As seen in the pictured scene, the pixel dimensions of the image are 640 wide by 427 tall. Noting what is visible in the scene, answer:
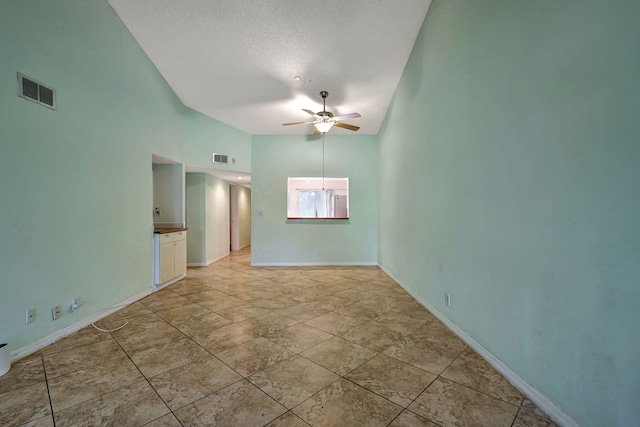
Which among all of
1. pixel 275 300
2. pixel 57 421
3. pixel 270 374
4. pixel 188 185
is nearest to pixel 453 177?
pixel 270 374

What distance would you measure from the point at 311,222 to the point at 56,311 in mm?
4298

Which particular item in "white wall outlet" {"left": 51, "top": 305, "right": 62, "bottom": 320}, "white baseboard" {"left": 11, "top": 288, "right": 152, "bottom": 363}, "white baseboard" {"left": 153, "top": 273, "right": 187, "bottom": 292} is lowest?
"white baseboard" {"left": 153, "top": 273, "right": 187, "bottom": 292}

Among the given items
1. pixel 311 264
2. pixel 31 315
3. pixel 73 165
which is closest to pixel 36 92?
pixel 73 165

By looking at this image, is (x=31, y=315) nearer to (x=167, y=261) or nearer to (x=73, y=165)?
(x=73, y=165)

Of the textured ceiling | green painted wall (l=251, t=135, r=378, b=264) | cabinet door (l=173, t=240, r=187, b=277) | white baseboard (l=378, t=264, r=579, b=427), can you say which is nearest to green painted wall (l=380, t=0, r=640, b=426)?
white baseboard (l=378, t=264, r=579, b=427)

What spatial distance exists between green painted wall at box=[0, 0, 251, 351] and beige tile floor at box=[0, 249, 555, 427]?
48 cm

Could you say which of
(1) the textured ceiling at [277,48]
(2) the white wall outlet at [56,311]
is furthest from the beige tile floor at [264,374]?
(1) the textured ceiling at [277,48]

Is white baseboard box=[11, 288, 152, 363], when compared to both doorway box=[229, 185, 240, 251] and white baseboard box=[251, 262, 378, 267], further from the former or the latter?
doorway box=[229, 185, 240, 251]

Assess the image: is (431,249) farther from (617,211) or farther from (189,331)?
(189,331)

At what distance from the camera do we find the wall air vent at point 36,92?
2.07m

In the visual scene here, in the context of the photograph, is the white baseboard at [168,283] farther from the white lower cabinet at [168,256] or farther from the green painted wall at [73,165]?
the green painted wall at [73,165]

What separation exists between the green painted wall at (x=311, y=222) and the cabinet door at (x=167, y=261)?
6.31 ft

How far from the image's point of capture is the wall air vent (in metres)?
2.07

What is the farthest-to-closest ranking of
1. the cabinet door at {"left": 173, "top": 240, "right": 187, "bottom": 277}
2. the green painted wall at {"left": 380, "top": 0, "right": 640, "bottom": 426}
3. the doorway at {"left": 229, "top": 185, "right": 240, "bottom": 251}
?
the doorway at {"left": 229, "top": 185, "right": 240, "bottom": 251}
the cabinet door at {"left": 173, "top": 240, "right": 187, "bottom": 277}
the green painted wall at {"left": 380, "top": 0, "right": 640, "bottom": 426}
